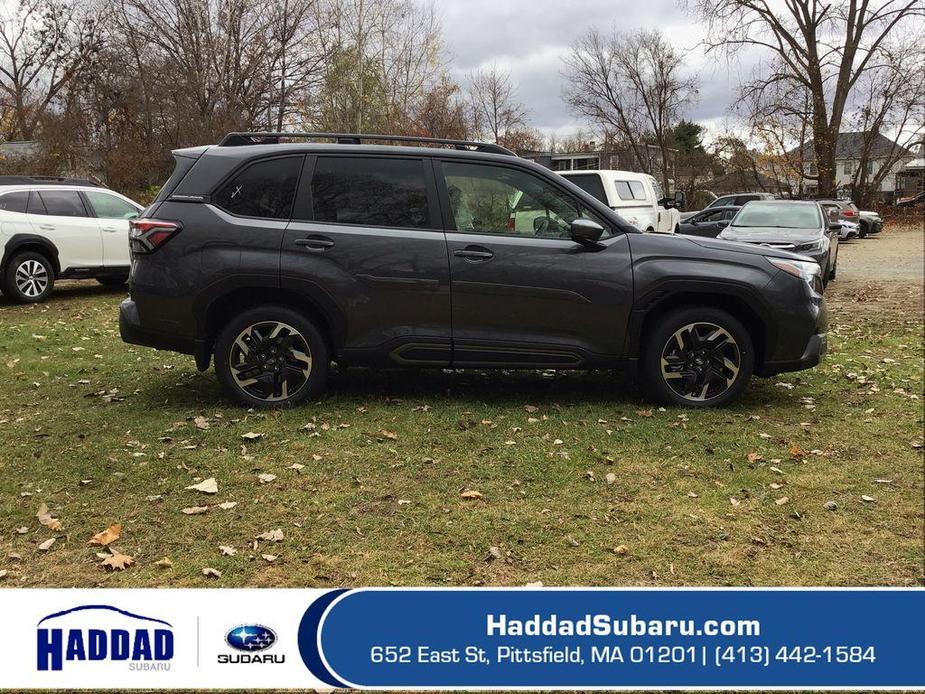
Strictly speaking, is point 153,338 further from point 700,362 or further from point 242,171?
point 700,362

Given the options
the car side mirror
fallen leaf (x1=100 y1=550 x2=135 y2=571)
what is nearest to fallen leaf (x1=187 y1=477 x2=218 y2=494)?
fallen leaf (x1=100 y1=550 x2=135 y2=571)

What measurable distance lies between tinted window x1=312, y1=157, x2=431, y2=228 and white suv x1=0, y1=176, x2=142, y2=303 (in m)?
8.02

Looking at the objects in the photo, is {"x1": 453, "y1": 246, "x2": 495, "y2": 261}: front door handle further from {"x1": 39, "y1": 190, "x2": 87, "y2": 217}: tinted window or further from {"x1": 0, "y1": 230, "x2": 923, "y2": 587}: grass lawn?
{"x1": 39, "y1": 190, "x2": 87, "y2": 217}: tinted window

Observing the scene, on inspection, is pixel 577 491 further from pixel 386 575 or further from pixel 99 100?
pixel 99 100

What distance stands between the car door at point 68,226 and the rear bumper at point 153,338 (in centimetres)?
739

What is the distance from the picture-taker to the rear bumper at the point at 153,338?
5547 millimetres

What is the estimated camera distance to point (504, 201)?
18.8 ft

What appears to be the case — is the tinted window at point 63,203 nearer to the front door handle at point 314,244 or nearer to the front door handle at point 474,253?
the front door handle at point 314,244

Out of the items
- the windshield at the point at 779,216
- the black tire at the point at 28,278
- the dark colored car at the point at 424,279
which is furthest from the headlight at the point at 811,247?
the black tire at the point at 28,278

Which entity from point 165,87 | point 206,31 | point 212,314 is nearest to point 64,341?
point 212,314

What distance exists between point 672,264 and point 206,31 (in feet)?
98.0

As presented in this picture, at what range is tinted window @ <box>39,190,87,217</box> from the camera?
12086mm

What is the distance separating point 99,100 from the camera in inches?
1195

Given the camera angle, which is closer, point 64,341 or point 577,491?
point 577,491
